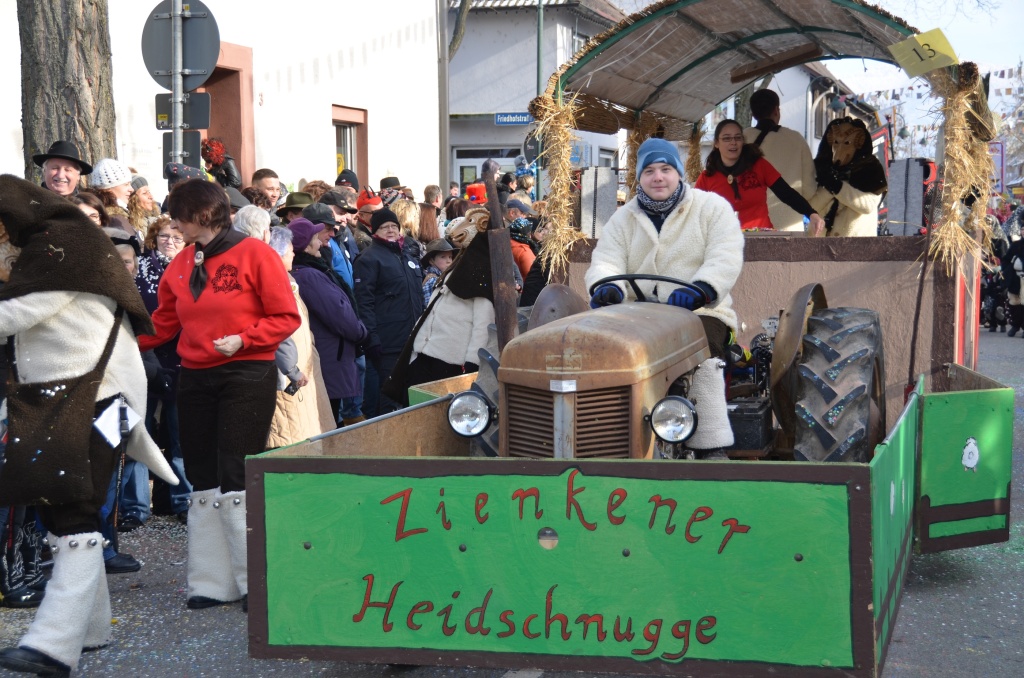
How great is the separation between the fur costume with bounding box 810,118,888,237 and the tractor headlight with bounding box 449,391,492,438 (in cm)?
478

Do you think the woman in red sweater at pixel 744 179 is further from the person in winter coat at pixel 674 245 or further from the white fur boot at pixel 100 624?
the white fur boot at pixel 100 624

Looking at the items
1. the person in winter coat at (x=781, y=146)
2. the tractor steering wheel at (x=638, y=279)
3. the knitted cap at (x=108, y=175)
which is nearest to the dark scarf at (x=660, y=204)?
the tractor steering wheel at (x=638, y=279)

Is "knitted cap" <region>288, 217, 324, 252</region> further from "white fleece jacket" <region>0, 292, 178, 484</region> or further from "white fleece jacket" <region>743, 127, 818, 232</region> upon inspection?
"white fleece jacket" <region>743, 127, 818, 232</region>

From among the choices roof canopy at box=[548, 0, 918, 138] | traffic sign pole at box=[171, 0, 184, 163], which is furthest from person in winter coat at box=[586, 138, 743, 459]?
traffic sign pole at box=[171, 0, 184, 163]

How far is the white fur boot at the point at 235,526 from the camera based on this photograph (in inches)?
225

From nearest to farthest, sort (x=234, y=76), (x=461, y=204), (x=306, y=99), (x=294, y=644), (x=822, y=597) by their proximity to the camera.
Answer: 1. (x=822, y=597)
2. (x=294, y=644)
3. (x=461, y=204)
4. (x=234, y=76)
5. (x=306, y=99)

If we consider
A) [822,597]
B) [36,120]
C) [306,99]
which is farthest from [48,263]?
[306,99]

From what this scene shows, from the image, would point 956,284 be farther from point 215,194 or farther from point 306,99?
point 306,99

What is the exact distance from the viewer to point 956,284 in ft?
22.1

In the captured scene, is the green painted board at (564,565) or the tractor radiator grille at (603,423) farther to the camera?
the tractor radiator grille at (603,423)

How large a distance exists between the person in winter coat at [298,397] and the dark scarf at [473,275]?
1.01 meters

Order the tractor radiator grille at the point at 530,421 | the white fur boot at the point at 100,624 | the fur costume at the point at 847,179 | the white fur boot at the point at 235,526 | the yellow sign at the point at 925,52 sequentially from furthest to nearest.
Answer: the fur costume at the point at 847,179 < the yellow sign at the point at 925,52 < the white fur boot at the point at 235,526 < the white fur boot at the point at 100,624 < the tractor radiator grille at the point at 530,421

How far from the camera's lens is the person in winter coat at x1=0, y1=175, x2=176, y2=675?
15.5 ft

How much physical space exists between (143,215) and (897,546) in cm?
574
